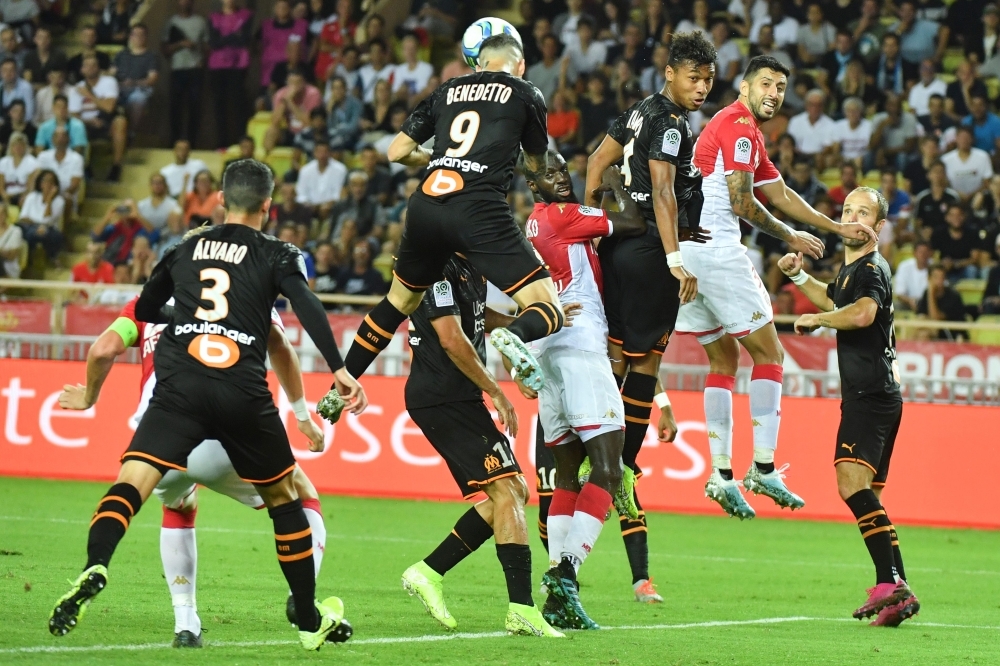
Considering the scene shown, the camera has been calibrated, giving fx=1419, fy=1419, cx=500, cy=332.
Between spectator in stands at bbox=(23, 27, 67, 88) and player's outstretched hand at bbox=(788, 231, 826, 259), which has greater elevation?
player's outstretched hand at bbox=(788, 231, 826, 259)

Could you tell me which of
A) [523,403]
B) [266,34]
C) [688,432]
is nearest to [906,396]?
[688,432]

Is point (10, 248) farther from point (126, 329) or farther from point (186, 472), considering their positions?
point (186, 472)

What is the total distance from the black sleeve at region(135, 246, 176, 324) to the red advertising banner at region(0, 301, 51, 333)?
10.6 meters

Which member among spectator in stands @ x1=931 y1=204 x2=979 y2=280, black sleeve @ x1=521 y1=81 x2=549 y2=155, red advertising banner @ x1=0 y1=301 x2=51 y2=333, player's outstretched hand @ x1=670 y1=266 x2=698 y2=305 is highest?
black sleeve @ x1=521 y1=81 x2=549 y2=155

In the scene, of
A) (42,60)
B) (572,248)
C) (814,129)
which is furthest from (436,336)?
(42,60)

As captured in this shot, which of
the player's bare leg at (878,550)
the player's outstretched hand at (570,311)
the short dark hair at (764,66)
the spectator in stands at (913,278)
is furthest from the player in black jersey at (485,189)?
the spectator in stands at (913,278)

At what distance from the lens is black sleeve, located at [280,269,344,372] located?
6.06 meters

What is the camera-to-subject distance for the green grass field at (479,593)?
6.64 metres

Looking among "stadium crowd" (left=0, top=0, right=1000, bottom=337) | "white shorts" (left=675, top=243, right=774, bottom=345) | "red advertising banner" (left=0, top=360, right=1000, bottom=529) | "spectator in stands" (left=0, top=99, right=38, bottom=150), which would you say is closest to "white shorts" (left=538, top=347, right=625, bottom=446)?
"white shorts" (left=675, top=243, right=774, bottom=345)

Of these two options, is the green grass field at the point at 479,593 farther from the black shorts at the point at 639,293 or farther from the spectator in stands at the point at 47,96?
the spectator in stands at the point at 47,96

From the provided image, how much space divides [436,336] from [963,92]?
13387 mm

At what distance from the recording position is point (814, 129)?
19375mm

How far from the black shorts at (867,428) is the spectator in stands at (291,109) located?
14895 millimetres

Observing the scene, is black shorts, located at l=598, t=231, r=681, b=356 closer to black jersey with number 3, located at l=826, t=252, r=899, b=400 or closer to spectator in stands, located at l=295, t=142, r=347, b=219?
black jersey with number 3, located at l=826, t=252, r=899, b=400
